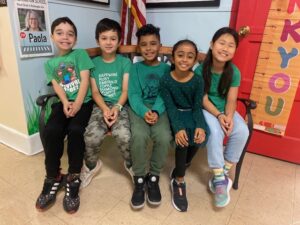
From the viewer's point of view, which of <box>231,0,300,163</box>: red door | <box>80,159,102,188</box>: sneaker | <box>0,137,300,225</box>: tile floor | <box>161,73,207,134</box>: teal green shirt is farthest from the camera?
<box>231,0,300,163</box>: red door

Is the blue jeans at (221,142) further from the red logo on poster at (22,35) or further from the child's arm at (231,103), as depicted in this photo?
the red logo on poster at (22,35)

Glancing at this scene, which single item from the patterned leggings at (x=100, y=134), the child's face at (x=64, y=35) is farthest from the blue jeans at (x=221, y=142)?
the child's face at (x=64, y=35)

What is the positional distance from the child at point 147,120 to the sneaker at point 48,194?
448 millimetres

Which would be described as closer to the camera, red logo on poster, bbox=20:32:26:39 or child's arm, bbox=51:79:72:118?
child's arm, bbox=51:79:72:118

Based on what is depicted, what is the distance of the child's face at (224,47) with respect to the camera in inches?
53.2

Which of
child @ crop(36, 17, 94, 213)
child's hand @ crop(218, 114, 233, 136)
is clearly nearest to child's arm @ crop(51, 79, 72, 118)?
child @ crop(36, 17, 94, 213)

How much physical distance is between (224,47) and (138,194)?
0.99 m

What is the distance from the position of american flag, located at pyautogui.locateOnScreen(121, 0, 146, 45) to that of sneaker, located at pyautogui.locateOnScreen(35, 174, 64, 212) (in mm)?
1265

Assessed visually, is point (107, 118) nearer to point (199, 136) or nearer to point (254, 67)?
point (199, 136)

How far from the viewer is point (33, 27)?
60.4 inches

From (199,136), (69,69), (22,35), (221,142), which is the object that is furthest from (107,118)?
(22,35)

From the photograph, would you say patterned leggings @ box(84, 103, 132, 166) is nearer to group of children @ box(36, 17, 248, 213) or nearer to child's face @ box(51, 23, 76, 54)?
group of children @ box(36, 17, 248, 213)

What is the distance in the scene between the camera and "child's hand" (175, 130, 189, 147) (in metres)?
1.26

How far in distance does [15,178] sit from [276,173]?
1.82 metres
